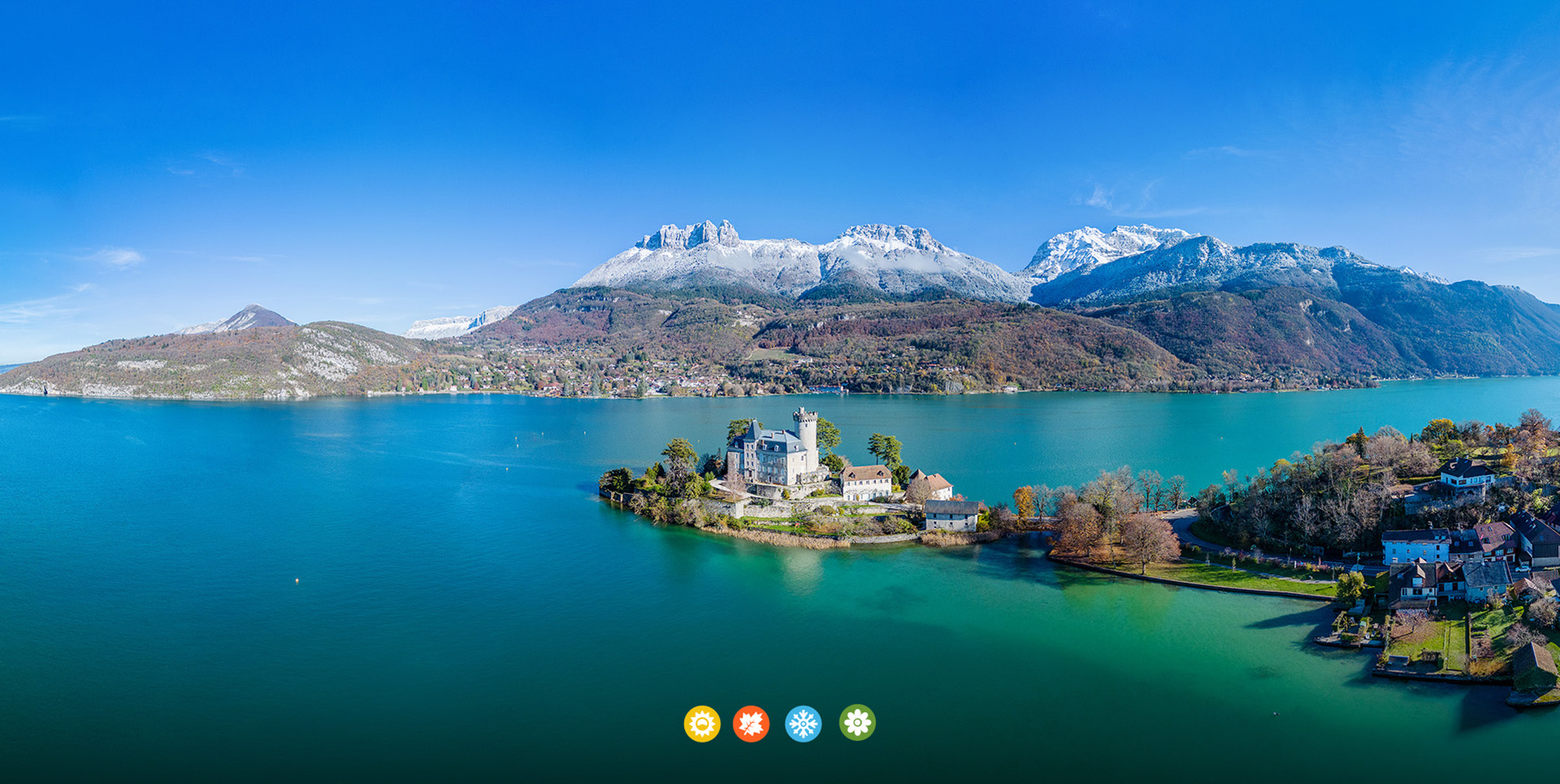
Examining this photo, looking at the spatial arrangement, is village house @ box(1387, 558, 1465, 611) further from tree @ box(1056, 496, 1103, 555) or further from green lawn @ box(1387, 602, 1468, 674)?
tree @ box(1056, 496, 1103, 555)

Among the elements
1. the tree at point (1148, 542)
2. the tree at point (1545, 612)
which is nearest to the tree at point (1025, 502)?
the tree at point (1148, 542)

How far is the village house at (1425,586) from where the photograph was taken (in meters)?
17.3

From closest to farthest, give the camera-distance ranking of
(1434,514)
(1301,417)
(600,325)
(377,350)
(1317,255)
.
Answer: (1434,514)
(1301,417)
(377,350)
(600,325)
(1317,255)

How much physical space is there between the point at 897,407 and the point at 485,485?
4679cm

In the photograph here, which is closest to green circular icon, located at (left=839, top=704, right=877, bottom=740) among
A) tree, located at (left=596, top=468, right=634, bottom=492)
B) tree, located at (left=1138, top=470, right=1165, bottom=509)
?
tree, located at (left=1138, top=470, right=1165, bottom=509)

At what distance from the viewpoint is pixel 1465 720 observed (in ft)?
43.3

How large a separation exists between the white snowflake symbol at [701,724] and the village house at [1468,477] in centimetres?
2422

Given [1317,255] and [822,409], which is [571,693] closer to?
[822,409]

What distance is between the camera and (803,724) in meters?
13.4

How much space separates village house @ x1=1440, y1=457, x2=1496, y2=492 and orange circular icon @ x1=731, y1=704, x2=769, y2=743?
23259mm

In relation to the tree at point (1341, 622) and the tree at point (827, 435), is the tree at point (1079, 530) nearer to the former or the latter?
the tree at point (1341, 622)

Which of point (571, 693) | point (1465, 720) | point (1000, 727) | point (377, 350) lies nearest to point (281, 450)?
point (571, 693)

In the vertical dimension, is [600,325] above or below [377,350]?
above

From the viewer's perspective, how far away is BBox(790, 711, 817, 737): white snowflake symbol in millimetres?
13242
